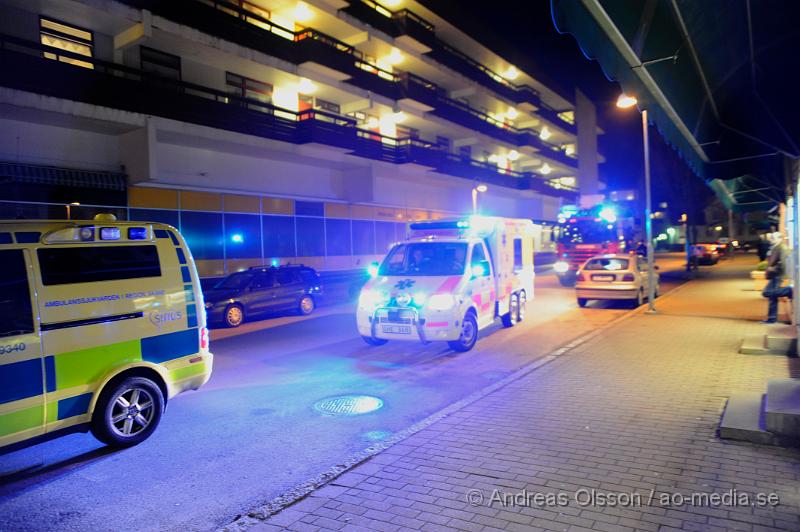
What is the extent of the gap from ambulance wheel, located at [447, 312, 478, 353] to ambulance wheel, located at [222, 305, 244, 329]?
7.04 metres

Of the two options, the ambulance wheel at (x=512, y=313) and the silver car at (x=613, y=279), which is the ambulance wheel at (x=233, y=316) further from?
the silver car at (x=613, y=279)

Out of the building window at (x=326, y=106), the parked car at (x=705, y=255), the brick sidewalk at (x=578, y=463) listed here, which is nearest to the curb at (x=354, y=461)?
the brick sidewalk at (x=578, y=463)

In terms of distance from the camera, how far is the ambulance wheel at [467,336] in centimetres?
966

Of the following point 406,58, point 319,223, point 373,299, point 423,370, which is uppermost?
point 406,58

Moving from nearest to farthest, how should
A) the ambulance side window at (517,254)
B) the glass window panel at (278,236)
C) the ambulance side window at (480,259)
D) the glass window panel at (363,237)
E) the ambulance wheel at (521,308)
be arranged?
the ambulance side window at (480,259) → the ambulance side window at (517,254) → the ambulance wheel at (521,308) → the glass window panel at (278,236) → the glass window panel at (363,237)

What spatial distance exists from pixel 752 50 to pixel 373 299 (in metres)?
6.59

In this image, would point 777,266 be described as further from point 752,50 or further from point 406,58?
point 406,58

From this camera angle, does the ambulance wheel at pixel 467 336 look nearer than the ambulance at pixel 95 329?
No

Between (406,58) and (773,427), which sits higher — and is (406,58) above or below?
above

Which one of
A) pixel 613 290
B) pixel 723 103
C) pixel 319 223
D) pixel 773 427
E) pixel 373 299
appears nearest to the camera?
pixel 773 427

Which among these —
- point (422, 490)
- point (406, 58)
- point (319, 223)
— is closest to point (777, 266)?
point (422, 490)

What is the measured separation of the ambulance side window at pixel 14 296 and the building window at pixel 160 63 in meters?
16.9

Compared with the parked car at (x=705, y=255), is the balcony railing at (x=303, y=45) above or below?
above

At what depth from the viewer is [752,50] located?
5.18 metres
